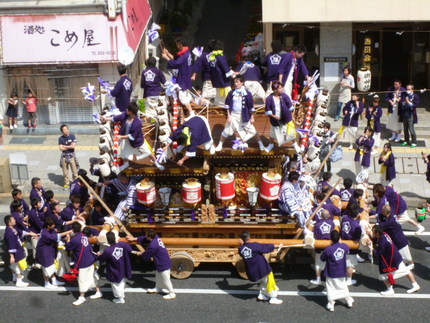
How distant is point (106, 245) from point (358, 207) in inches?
210

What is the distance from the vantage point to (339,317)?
14648 millimetres

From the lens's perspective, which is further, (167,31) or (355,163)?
(167,31)

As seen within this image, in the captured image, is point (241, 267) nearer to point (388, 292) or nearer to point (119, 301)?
point (119, 301)

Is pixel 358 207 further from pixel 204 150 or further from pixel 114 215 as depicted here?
pixel 114 215

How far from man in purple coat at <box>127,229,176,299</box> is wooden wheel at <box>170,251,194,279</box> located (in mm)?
663

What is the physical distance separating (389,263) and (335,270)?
1.23 meters

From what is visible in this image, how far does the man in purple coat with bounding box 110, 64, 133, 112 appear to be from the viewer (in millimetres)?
17562

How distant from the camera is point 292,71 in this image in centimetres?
1755

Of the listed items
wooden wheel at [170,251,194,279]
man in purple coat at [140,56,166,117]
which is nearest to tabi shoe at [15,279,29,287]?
wooden wheel at [170,251,194,279]

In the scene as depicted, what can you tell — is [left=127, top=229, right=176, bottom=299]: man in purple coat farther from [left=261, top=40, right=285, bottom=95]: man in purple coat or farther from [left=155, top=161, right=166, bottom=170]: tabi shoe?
[left=261, top=40, right=285, bottom=95]: man in purple coat

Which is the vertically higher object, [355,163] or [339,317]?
[355,163]

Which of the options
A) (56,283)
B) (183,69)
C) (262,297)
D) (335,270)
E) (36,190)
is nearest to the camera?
(335,270)

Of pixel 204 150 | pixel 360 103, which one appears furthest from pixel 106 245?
pixel 360 103

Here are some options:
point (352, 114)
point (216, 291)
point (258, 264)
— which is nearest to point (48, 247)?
point (216, 291)
